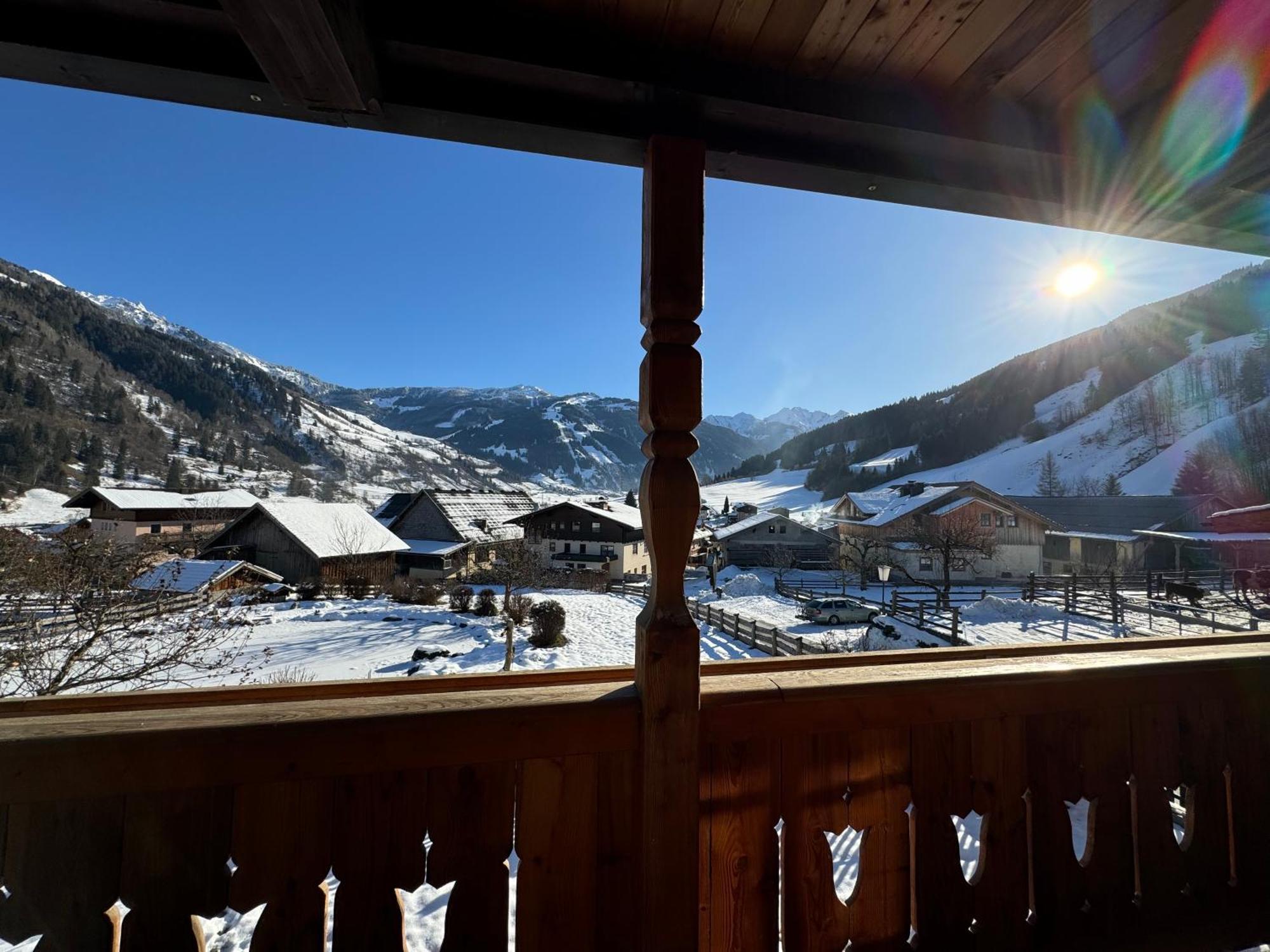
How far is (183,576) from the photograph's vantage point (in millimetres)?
6059

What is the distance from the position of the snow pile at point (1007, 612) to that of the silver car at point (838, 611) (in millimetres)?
1644

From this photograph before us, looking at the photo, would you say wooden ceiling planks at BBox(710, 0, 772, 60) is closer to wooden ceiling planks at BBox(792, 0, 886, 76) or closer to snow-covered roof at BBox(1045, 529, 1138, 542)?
wooden ceiling planks at BBox(792, 0, 886, 76)

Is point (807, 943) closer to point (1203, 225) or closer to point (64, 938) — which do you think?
point (64, 938)

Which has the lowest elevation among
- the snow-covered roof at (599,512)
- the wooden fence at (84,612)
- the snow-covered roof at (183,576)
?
the wooden fence at (84,612)

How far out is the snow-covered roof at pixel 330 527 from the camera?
1233 cm

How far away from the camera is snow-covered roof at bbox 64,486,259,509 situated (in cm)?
1042

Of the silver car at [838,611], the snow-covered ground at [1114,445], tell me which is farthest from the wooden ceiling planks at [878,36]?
the snow-covered ground at [1114,445]

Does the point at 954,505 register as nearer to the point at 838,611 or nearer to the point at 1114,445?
the point at 838,611

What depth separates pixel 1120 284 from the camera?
2.87 meters

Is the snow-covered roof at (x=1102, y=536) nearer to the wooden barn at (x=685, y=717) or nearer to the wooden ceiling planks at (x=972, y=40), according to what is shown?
the wooden barn at (x=685, y=717)

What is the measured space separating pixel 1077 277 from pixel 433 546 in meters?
17.0

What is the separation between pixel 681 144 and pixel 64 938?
6.06ft

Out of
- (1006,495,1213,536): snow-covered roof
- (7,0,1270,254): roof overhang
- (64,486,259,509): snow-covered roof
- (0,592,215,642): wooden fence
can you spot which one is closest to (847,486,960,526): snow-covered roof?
(1006,495,1213,536): snow-covered roof

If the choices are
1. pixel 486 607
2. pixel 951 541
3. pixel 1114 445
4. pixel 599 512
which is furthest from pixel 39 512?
pixel 1114 445
